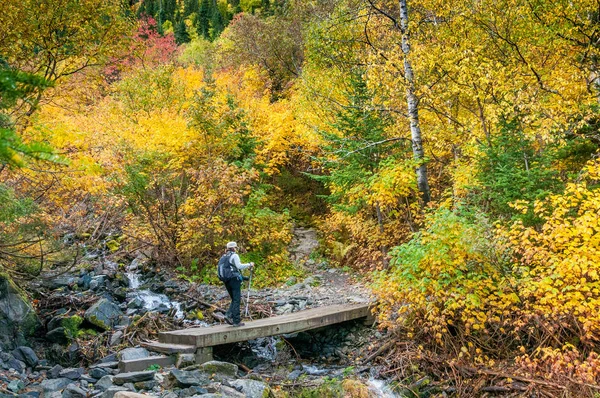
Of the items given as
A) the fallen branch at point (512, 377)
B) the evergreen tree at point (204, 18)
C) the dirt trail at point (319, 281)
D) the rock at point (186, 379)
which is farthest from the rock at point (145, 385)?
the evergreen tree at point (204, 18)

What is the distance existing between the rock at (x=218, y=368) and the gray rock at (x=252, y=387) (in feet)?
1.99

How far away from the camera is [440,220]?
834cm

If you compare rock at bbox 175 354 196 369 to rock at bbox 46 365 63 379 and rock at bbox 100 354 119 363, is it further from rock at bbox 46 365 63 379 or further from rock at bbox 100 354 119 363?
rock at bbox 46 365 63 379

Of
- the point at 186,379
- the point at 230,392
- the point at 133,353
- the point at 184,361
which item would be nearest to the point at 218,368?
the point at 184,361

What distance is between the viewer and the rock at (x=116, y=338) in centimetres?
880

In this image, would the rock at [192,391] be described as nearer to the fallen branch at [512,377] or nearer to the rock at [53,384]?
the rock at [53,384]

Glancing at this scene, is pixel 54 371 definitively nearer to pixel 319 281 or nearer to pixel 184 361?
pixel 184 361

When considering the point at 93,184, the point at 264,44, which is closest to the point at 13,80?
the point at 93,184

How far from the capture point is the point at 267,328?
29.0 feet

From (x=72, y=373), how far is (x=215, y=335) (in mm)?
2331

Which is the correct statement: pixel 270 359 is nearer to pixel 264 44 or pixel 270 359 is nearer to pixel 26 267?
pixel 26 267

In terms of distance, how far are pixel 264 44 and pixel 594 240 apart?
2188 cm

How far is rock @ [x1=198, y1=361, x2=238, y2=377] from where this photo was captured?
759 cm

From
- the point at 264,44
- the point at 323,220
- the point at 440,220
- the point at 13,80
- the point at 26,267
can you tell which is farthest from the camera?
the point at 264,44
